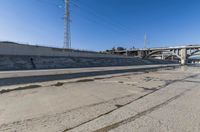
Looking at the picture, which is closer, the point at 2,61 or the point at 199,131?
the point at 199,131

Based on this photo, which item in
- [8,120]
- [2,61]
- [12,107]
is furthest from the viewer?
[2,61]

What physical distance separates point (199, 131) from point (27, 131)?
3951mm

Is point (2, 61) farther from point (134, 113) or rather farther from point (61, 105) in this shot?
point (134, 113)

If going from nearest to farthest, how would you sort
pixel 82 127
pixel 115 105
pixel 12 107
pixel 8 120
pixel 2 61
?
pixel 82 127 → pixel 8 120 → pixel 12 107 → pixel 115 105 → pixel 2 61

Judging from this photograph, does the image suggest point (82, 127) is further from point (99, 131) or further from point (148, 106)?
point (148, 106)

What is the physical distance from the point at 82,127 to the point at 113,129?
744mm

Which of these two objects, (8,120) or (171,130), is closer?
(171,130)

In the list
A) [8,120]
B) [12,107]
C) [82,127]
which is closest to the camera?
[82,127]

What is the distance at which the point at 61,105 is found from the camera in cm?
493

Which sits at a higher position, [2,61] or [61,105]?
[2,61]

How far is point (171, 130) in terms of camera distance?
3258 millimetres

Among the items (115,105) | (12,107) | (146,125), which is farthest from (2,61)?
(146,125)

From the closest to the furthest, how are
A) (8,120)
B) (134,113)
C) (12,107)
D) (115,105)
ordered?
(8,120)
(134,113)
(12,107)
(115,105)

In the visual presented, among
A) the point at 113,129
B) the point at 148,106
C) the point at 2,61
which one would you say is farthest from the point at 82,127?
the point at 2,61
